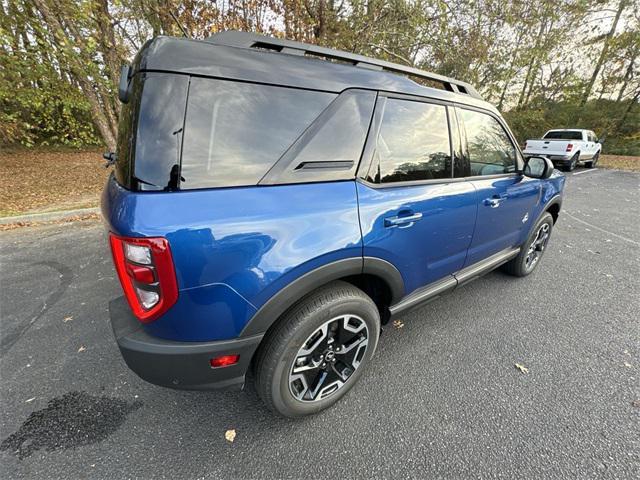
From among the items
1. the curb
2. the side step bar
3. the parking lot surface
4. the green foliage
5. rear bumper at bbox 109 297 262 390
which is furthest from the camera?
the green foliage

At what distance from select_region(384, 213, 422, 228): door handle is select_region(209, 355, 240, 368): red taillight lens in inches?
43.0

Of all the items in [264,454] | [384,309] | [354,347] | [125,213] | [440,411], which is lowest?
[264,454]

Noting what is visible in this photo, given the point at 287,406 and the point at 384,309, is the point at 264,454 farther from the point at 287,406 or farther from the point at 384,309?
the point at 384,309

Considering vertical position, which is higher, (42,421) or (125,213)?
(125,213)

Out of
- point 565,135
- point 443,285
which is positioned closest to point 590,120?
point 565,135

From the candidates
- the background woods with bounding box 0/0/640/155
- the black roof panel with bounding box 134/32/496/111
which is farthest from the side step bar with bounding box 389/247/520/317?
the background woods with bounding box 0/0/640/155

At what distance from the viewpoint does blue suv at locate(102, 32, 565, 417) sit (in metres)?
1.19

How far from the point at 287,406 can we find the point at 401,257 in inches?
44.9

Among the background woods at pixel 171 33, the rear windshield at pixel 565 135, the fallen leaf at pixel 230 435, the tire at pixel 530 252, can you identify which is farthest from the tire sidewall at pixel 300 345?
the rear windshield at pixel 565 135

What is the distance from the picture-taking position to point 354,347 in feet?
6.15

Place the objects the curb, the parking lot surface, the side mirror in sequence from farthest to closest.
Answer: the curb < the side mirror < the parking lot surface

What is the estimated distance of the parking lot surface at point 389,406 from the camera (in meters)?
1.53

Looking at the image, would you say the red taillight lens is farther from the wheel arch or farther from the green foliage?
the green foliage

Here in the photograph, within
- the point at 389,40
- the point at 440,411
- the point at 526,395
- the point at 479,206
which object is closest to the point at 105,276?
the point at 440,411
